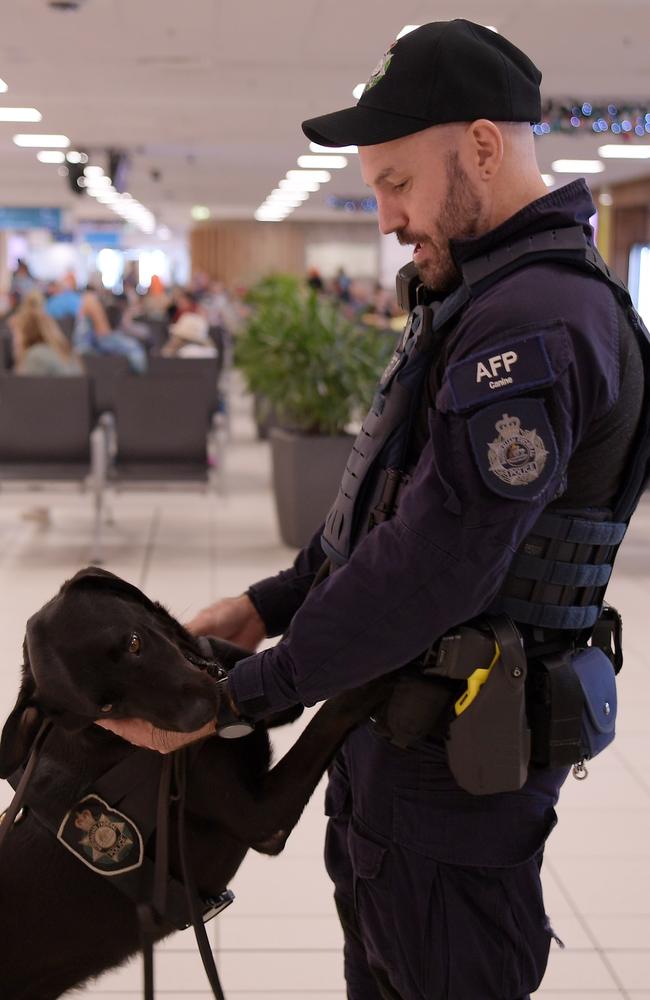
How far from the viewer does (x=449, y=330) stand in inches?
51.2

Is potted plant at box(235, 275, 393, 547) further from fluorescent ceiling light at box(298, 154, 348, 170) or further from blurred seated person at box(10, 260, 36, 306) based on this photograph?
blurred seated person at box(10, 260, 36, 306)

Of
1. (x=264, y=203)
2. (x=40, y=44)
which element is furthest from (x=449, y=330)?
(x=264, y=203)

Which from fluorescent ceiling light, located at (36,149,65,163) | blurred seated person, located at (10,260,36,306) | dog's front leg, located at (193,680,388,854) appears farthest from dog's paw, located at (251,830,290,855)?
fluorescent ceiling light, located at (36,149,65,163)

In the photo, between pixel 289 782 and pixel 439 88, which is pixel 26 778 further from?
pixel 439 88

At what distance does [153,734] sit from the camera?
1264 millimetres

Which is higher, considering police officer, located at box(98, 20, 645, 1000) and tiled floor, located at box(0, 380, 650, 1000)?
police officer, located at box(98, 20, 645, 1000)

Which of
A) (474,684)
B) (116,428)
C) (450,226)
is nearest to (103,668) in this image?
(474,684)

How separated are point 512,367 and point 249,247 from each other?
1395 inches

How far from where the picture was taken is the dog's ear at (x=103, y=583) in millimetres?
1318

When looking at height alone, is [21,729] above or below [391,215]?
below

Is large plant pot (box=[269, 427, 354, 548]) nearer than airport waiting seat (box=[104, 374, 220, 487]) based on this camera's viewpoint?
Yes

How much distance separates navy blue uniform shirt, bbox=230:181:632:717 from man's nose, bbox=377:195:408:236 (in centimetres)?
9

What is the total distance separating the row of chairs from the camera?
617 cm

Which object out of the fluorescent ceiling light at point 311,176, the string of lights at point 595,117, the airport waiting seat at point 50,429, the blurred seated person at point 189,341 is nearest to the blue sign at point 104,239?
the fluorescent ceiling light at point 311,176
